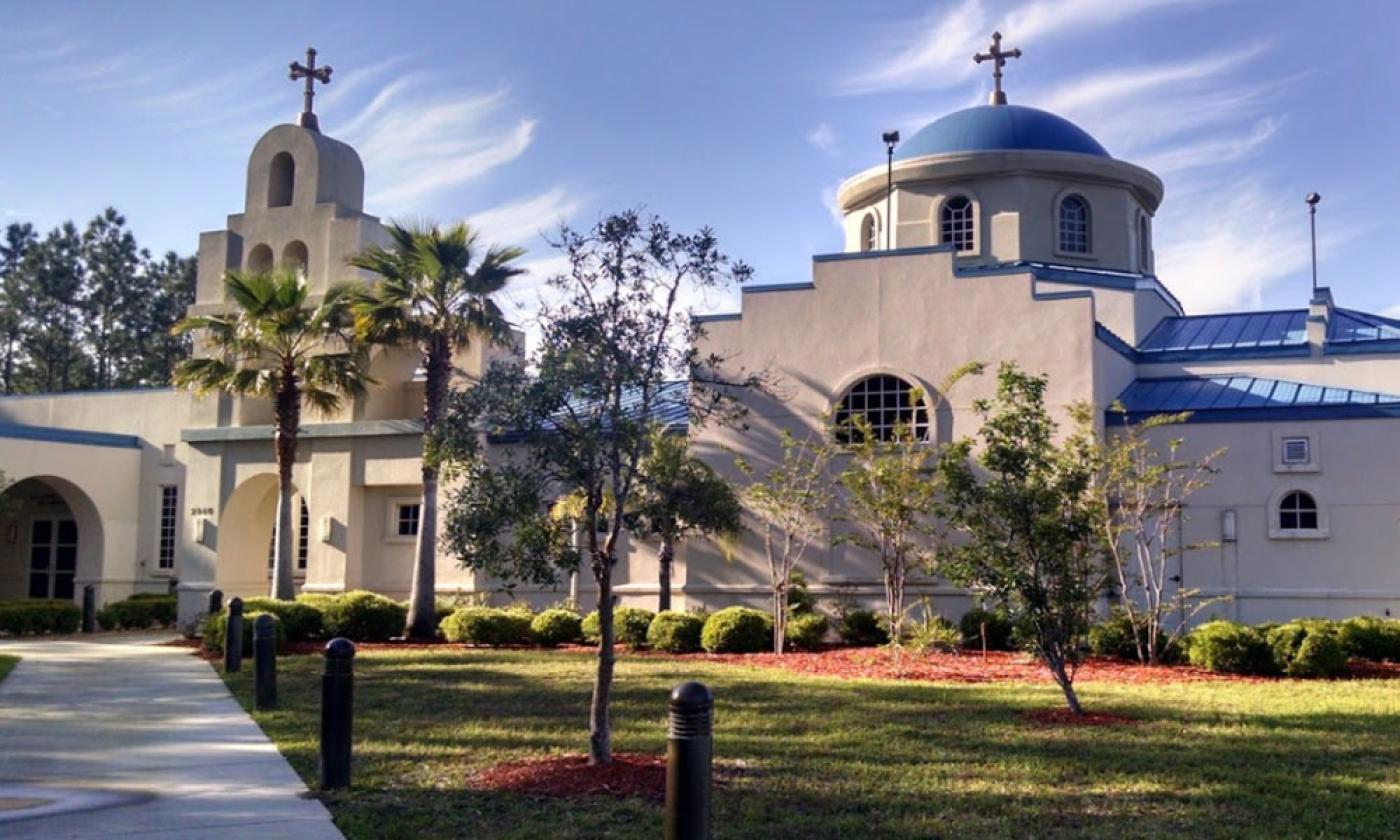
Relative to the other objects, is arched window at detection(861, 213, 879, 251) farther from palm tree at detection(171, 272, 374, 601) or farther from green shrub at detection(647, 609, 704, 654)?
green shrub at detection(647, 609, 704, 654)

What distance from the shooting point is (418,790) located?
9422 millimetres

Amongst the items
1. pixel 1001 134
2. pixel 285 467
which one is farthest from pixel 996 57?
pixel 285 467

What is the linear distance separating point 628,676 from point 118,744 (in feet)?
21.2

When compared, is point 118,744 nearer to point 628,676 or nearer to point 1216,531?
point 628,676

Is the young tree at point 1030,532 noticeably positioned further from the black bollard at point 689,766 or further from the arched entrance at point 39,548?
the arched entrance at point 39,548

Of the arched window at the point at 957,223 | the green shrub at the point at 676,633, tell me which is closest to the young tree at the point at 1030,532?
the green shrub at the point at 676,633

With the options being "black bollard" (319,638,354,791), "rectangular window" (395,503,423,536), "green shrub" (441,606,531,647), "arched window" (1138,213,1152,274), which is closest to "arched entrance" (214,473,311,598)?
"rectangular window" (395,503,423,536)

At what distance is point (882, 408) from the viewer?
22859 mm

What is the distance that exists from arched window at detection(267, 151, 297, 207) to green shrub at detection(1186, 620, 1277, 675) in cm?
2203

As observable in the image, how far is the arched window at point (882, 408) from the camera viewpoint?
2259 cm

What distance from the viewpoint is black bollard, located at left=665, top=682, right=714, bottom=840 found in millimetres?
6578

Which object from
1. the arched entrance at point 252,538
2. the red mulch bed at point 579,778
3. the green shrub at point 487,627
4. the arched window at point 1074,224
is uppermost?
the arched window at point 1074,224

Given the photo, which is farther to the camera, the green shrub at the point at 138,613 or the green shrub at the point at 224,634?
the green shrub at the point at 138,613

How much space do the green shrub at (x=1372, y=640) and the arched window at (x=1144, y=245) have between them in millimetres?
12801
